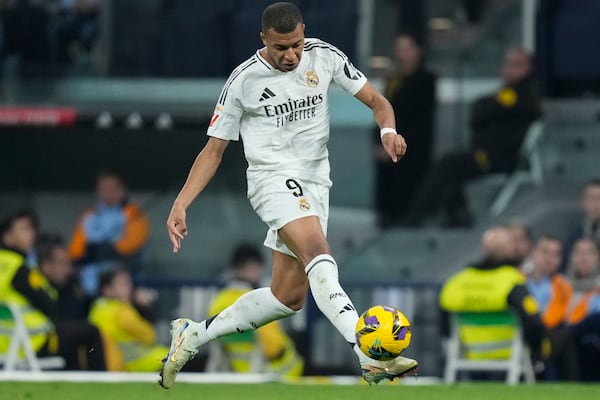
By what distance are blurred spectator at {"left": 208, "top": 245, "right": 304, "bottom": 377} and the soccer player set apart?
3759 mm

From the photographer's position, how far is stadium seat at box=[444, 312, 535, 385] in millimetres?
12789

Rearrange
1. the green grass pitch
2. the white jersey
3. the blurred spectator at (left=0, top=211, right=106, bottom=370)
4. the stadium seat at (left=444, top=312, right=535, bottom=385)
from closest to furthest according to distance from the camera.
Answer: the white jersey → the green grass pitch → the stadium seat at (left=444, top=312, right=535, bottom=385) → the blurred spectator at (left=0, top=211, right=106, bottom=370)

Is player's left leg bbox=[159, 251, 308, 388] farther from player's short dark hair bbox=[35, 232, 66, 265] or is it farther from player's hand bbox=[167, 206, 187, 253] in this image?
player's short dark hair bbox=[35, 232, 66, 265]

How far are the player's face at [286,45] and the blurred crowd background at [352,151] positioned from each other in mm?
4585

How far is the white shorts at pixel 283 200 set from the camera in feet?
28.6

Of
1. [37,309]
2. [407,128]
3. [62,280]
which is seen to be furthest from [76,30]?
[37,309]

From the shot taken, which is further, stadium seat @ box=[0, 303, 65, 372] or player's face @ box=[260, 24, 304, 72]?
stadium seat @ box=[0, 303, 65, 372]

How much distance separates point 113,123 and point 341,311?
8.68m

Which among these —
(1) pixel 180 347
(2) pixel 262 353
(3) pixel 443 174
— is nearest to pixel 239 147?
(3) pixel 443 174

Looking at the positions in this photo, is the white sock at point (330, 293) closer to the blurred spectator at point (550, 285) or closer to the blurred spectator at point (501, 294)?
the blurred spectator at point (501, 294)

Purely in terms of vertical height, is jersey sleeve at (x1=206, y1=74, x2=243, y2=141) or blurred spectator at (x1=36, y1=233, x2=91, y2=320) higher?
jersey sleeve at (x1=206, y1=74, x2=243, y2=141)

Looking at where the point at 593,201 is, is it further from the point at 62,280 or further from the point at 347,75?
the point at 347,75

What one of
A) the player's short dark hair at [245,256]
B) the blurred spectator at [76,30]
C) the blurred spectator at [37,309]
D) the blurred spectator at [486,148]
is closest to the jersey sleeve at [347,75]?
the blurred spectator at [37,309]

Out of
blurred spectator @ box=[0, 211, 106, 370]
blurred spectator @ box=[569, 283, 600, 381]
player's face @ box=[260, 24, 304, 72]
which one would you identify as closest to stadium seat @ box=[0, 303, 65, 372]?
blurred spectator @ box=[0, 211, 106, 370]
